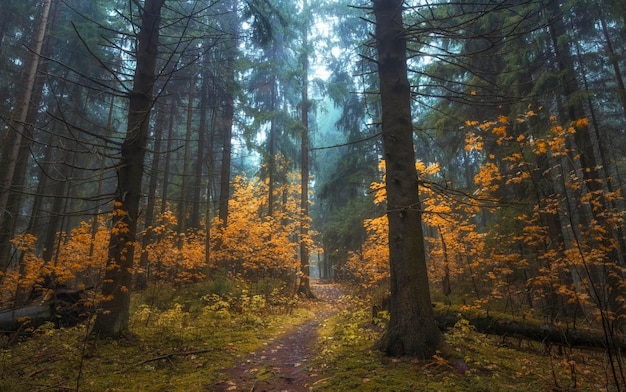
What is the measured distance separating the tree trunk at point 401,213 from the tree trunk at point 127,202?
4167 mm

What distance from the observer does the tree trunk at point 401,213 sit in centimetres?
469

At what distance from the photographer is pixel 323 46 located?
1972cm

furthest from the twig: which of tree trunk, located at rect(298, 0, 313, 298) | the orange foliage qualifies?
tree trunk, located at rect(298, 0, 313, 298)

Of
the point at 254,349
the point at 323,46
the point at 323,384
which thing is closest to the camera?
the point at 323,384

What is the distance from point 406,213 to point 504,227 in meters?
5.97

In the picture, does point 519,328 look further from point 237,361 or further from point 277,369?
point 237,361

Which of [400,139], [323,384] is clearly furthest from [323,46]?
[323,384]

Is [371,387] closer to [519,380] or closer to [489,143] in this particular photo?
[519,380]

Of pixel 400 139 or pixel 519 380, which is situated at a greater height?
pixel 400 139

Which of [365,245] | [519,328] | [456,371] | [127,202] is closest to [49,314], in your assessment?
[127,202]

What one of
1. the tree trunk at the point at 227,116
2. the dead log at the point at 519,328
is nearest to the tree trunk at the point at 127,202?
the dead log at the point at 519,328

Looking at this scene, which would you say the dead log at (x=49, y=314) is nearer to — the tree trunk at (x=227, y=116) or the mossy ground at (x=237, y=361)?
the mossy ground at (x=237, y=361)

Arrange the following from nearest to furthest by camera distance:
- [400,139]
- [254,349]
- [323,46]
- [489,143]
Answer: [400,139] < [254,349] < [489,143] < [323,46]

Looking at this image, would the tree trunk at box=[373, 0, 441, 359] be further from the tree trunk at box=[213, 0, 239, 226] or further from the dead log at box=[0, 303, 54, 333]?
the tree trunk at box=[213, 0, 239, 226]
